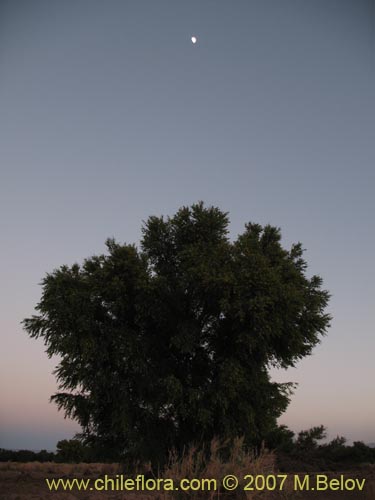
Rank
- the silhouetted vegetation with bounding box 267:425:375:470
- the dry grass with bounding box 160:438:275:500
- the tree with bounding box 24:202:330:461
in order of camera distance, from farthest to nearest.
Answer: the silhouetted vegetation with bounding box 267:425:375:470 < the tree with bounding box 24:202:330:461 < the dry grass with bounding box 160:438:275:500

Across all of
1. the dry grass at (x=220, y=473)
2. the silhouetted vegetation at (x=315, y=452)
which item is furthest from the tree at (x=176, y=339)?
the dry grass at (x=220, y=473)

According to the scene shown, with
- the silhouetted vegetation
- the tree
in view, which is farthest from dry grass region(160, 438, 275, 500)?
the silhouetted vegetation

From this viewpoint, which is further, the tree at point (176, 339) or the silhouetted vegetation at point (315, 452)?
the silhouetted vegetation at point (315, 452)

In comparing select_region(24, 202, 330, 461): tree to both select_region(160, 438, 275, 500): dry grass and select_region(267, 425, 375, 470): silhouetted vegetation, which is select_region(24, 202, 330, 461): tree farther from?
select_region(160, 438, 275, 500): dry grass

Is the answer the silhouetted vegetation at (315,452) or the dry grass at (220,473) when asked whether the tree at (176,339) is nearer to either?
the silhouetted vegetation at (315,452)

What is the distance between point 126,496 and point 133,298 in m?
12.6

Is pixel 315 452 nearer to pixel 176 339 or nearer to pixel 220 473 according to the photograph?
pixel 176 339

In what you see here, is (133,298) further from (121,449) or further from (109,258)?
(121,449)

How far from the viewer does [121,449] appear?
71.0 ft

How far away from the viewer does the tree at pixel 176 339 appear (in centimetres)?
2059

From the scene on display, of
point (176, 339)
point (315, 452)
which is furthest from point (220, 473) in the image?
point (315, 452)

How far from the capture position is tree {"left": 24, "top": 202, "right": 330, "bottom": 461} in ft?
67.6

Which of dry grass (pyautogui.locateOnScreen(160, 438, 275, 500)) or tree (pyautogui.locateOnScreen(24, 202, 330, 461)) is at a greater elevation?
tree (pyautogui.locateOnScreen(24, 202, 330, 461))

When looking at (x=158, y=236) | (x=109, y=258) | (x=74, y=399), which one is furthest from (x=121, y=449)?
(x=158, y=236)
